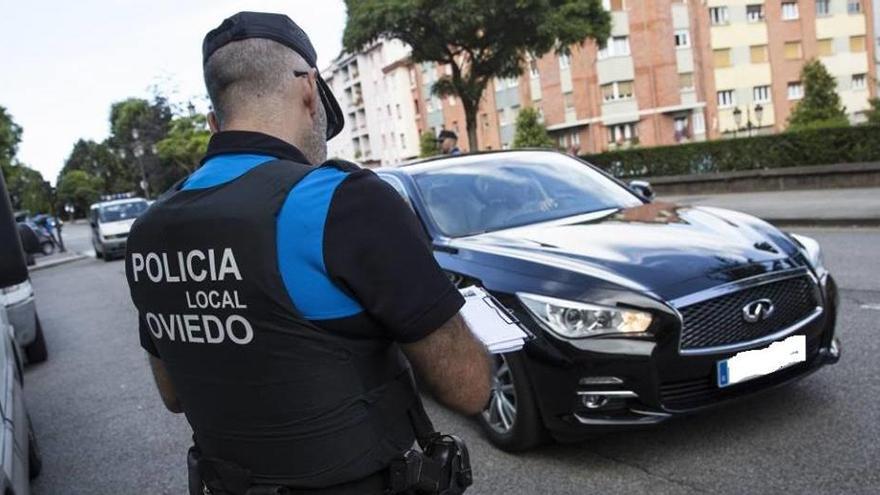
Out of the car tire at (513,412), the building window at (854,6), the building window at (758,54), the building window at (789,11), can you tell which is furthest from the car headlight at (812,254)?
the building window at (854,6)

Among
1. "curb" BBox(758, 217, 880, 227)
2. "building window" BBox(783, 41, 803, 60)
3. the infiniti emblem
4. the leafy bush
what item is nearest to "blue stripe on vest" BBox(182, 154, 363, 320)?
the infiniti emblem

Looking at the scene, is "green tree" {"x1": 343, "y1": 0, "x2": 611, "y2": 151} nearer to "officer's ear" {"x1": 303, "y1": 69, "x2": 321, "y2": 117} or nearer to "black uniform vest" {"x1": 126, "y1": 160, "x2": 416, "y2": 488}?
"officer's ear" {"x1": 303, "y1": 69, "x2": 321, "y2": 117}

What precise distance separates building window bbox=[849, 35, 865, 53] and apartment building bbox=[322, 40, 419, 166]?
31784mm

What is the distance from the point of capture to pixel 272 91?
1535 mm

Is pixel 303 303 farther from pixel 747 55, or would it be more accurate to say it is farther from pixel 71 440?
pixel 747 55

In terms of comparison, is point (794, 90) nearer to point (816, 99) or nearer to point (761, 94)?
point (761, 94)

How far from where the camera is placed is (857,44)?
50.6 metres

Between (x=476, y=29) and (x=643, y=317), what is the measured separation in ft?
66.4

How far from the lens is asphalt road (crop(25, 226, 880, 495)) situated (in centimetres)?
323

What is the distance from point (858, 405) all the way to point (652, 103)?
45127mm

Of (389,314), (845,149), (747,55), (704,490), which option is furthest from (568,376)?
(747,55)

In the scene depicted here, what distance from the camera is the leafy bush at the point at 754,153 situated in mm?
16578

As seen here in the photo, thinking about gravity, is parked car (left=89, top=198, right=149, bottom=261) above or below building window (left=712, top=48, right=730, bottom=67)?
below

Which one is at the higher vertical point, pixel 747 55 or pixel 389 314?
pixel 747 55
